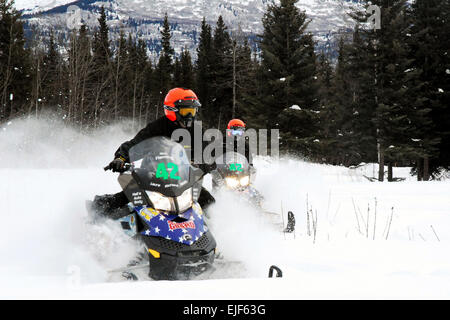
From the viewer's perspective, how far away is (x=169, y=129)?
5.04m

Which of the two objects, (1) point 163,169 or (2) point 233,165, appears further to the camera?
(2) point 233,165

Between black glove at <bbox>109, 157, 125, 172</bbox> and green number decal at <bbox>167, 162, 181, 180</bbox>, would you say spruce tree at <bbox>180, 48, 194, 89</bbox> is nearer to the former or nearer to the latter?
black glove at <bbox>109, 157, 125, 172</bbox>

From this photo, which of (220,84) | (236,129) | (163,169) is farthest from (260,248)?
(220,84)

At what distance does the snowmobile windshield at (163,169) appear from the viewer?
143 inches

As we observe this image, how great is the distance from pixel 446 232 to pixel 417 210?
210 centimetres

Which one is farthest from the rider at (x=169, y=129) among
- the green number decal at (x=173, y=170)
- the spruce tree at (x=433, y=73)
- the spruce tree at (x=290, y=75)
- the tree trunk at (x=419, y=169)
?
the tree trunk at (x=419, y=169)

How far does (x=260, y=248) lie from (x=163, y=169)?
210 centimetres

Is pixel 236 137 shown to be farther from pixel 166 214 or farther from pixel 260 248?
pixel 166 214

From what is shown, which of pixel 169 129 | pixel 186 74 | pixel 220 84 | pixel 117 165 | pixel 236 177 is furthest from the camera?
pixel 186 74

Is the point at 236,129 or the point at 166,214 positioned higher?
the point at 236,129

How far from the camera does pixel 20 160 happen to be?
17188 millimetres

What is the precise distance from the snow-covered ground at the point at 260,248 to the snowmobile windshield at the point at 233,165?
0.52 metres
